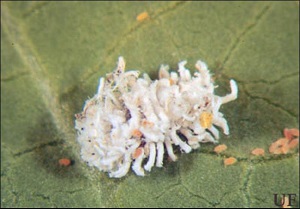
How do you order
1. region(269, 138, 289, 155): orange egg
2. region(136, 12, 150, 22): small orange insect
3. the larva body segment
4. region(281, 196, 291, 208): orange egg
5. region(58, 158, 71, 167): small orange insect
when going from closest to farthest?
the larva body segment → region(281, 196, 291, 208): orange egg → region(269, 138, 289, 155): orange egg → region(58, 158, 71, 167): small orange insect → region(136, 12, 150, 22): small orange insect

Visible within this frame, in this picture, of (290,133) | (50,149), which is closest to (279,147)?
(290,133)

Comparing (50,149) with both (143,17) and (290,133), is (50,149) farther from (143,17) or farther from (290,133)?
(290,133)

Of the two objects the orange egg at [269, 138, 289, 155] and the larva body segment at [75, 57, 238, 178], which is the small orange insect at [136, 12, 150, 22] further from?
the orange egg at [269, 138, 289, 155]

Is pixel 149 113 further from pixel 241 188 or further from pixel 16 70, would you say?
pixel 16 70

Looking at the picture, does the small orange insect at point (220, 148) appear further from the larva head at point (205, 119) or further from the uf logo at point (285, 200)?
the uf logo at point (285, 200)

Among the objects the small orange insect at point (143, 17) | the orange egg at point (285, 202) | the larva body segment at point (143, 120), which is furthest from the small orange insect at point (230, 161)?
the small orange insect at point (143, 17)

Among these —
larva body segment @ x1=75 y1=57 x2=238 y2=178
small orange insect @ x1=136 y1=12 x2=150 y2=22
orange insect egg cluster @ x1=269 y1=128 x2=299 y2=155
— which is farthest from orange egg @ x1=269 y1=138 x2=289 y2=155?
small orange insect @ x1=136 y1=12 x2=150 y2=22

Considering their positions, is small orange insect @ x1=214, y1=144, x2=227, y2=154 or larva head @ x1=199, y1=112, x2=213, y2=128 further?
small orange insect @ x1=214, y1=144, x2=227, y2=154

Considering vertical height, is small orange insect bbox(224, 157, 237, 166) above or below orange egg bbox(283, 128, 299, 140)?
below

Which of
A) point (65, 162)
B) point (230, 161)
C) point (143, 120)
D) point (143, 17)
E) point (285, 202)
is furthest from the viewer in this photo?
point (143, 17)
